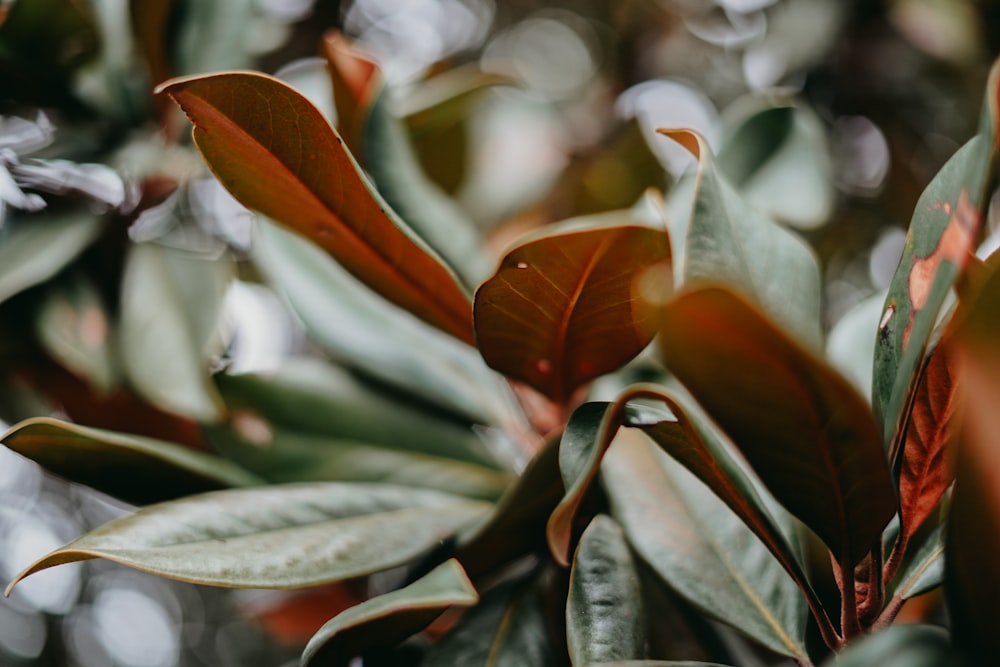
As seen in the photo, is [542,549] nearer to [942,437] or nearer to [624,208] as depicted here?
[942,437]

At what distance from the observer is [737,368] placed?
1.04 feet

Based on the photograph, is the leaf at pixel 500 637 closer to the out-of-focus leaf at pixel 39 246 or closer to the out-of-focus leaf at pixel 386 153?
the out-of-focus leaf at pixel 386 153

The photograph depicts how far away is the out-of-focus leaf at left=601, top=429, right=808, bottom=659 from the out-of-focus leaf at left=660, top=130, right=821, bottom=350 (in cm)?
14

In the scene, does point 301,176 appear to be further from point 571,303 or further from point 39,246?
point 39,246

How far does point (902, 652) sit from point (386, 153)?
1.51 feet

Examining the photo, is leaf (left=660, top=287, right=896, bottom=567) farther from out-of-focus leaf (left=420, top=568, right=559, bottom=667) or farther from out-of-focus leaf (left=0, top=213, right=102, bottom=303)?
out-of-focus leaf (left=0, top=213, right=102, bottom=303)

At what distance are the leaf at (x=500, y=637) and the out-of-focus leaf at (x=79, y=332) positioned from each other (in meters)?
0.37

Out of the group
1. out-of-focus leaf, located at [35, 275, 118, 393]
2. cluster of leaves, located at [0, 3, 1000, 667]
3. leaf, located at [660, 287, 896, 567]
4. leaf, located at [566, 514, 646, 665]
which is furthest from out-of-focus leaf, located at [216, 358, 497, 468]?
leaf, located at [660, 287, 896, 567]

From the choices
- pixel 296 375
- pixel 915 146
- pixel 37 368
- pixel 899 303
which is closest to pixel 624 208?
pixel 296 375

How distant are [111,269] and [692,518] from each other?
59 cm

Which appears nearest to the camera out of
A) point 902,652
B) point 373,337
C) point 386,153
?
point 902,652

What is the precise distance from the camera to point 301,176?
1.46 feet

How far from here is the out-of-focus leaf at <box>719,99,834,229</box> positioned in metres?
A: 0.76

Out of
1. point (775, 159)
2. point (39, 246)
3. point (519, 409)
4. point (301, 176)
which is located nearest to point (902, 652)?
point (301, 176)
